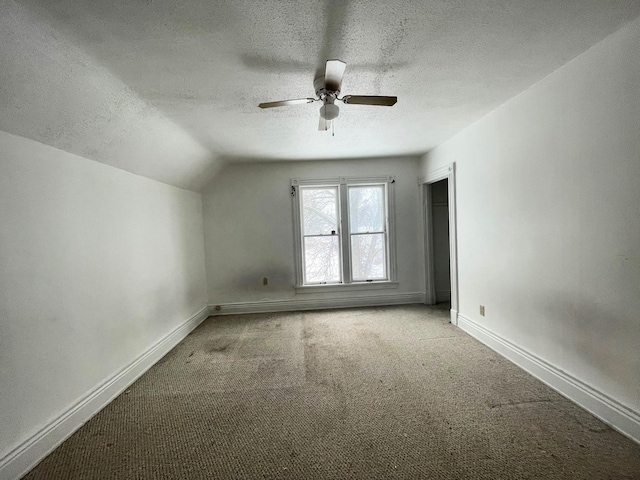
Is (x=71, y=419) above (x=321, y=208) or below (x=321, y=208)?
below

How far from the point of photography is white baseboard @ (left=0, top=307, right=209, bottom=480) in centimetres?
154

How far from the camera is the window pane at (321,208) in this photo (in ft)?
15.0

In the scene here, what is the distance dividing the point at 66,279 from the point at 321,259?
3.19 metres

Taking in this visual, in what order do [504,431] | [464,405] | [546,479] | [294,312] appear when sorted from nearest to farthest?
[546,479] < [504,431] < [464,405] < [294,312]

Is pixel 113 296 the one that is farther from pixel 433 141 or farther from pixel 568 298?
pixel 433 141

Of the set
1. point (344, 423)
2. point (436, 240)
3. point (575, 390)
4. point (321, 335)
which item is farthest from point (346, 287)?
point (575, 390)

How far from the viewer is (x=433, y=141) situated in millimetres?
3658

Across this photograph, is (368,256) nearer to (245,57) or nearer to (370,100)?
(370,100)

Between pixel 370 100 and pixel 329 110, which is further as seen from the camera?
pixel 329 110

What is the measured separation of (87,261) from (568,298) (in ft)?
11.7

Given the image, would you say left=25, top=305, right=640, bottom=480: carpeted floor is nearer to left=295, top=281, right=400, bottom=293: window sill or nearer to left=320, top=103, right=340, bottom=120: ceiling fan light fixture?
left=295, top=281, right=400, bottom=293: window sill

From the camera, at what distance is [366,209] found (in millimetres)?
4598

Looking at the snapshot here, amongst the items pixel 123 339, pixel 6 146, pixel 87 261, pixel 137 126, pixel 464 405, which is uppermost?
pixel 137 126

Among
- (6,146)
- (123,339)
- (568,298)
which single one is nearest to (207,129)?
(6,146)
